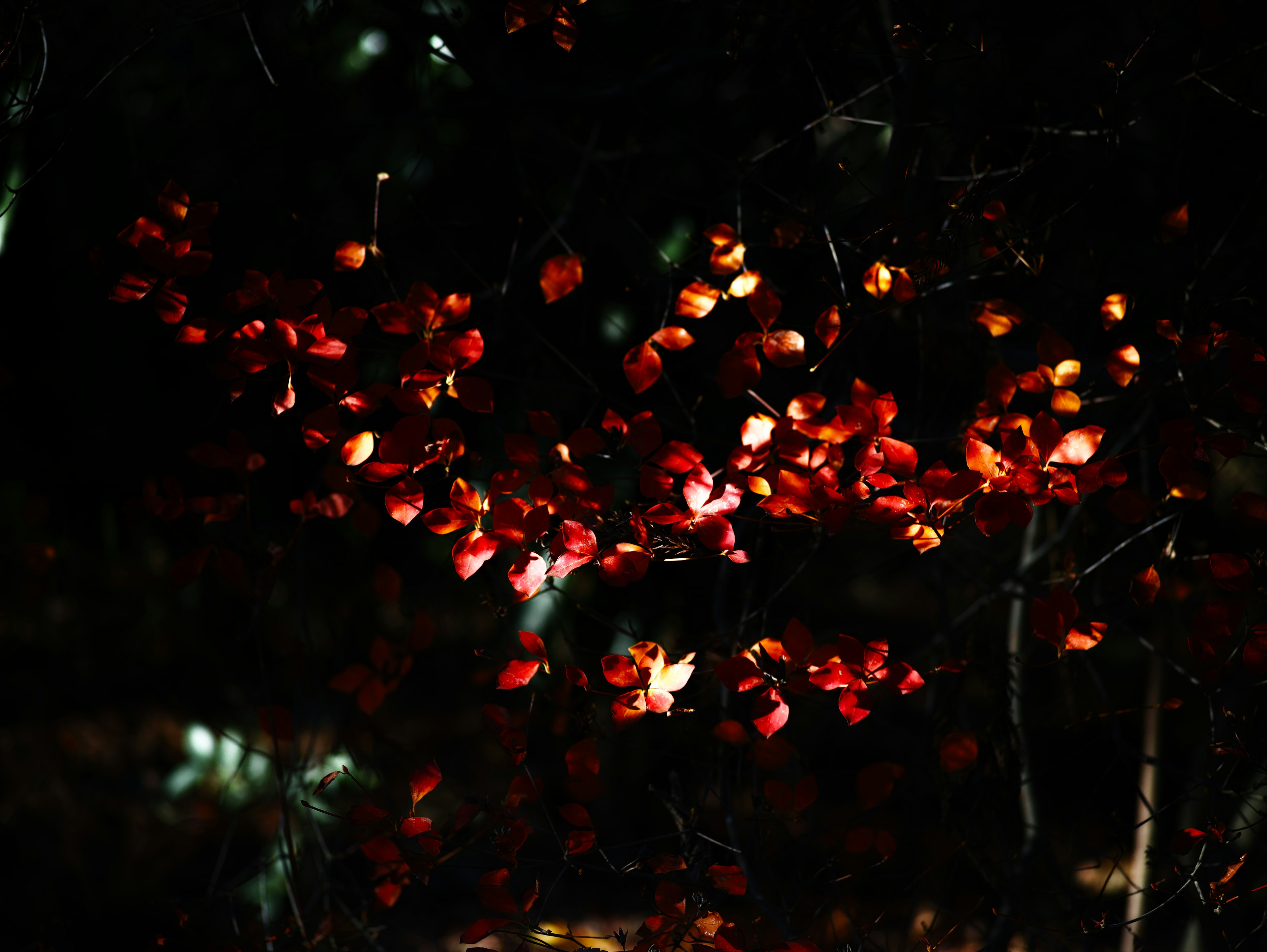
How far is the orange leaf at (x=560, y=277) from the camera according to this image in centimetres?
160

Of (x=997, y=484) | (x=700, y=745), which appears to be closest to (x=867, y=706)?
(x=997, y=484)

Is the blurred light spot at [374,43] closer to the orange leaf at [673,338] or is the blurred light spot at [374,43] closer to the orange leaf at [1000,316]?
the orange leaf at [673,338]

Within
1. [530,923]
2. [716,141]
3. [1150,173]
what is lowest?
[530,923]

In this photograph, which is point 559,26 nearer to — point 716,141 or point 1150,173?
point 716,141

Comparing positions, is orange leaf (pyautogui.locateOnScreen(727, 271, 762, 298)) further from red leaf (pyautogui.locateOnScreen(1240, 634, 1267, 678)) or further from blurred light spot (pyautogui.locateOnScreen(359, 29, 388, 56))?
blurred light spot (pyautogui.locateOnScreen(359, 29, 388, 56))

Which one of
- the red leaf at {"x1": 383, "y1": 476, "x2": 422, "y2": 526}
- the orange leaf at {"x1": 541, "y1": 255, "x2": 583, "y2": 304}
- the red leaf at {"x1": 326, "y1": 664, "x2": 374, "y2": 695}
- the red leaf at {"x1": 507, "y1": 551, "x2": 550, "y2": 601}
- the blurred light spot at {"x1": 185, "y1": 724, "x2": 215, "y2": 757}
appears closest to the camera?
the red leaf at {"x1": 507, "y1": 551, "x2": 550, "y2": 601}

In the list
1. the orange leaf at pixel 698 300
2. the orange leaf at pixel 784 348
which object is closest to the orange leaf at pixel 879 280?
the orange leaf at pixel 784 348

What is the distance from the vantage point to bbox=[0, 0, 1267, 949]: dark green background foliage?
163cm

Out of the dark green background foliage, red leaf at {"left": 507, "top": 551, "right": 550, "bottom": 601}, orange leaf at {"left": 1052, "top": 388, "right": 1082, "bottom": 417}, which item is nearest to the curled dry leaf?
the dark green background foliage

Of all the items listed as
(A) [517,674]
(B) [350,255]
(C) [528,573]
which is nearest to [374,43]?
(B) [350,255]

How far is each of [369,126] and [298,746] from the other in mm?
1560

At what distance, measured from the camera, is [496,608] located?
1.57 m

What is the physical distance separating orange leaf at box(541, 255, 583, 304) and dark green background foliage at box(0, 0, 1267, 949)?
10cm

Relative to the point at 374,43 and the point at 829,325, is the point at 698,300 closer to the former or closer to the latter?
the point at 829,325
